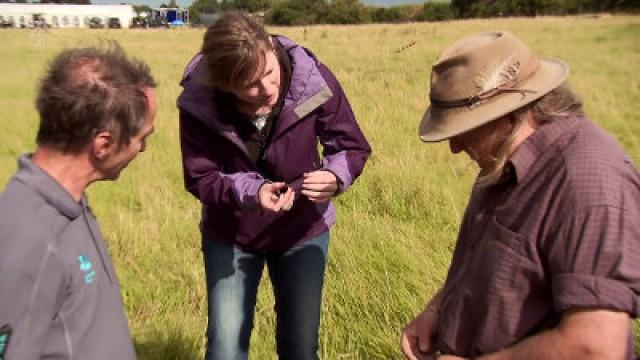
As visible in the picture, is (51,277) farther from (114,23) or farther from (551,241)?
(114,23)

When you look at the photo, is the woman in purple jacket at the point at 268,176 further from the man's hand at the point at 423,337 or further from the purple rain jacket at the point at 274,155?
the man's hand at the point at 423,337

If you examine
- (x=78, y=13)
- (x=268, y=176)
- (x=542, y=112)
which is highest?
(x=542, y=112)

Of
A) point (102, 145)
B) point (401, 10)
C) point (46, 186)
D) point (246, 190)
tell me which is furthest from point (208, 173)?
point (401, 10)

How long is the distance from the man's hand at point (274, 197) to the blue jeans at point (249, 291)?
0.31 m

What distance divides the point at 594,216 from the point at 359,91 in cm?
858

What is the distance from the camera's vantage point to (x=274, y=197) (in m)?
2.34

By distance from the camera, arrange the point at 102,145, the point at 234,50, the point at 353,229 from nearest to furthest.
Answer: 1. the point at 102,145
2. the point at 234,50
3. the point at 353,229

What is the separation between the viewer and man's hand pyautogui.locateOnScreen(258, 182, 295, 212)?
232cm

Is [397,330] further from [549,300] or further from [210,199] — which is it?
[549,300]

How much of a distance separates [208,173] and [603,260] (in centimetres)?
159

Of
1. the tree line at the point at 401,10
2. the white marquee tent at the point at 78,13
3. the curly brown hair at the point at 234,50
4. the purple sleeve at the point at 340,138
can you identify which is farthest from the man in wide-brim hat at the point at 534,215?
the white marquee tent at the point at 78,13

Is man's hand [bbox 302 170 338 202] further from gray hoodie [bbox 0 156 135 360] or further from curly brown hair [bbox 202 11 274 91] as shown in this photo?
gray hoodie [bbox 0 156 135 360]

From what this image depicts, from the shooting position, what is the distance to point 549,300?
145cm

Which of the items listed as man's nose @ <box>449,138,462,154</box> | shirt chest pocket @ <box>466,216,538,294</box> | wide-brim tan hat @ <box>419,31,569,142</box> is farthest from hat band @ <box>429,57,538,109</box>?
shirt chest pocket @ <box>466,216,538,294</box>
